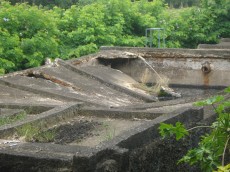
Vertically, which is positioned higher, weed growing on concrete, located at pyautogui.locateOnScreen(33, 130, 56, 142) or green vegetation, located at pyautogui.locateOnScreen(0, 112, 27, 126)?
green vegetation, located at pyautogui.locateOnScreen(0, 112, 27, 126)

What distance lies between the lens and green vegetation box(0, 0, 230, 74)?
42.8 ft

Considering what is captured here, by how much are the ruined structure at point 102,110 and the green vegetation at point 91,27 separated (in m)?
1.91

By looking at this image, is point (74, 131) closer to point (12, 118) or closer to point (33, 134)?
point (33, 134)

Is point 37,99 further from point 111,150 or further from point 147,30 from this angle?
point 147,30

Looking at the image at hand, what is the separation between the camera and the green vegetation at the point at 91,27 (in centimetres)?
1305

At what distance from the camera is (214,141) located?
3689 millimetres

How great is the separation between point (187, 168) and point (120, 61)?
22.2 ft

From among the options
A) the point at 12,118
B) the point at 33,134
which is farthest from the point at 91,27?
the point at 33,134

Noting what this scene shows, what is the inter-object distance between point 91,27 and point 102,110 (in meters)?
10.3

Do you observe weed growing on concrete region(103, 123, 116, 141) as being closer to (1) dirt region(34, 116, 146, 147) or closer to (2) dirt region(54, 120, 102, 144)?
(1) dirt region(34, 116, 146, 147)

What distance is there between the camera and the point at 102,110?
247 inches

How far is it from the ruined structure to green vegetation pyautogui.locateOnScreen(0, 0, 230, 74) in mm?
1906

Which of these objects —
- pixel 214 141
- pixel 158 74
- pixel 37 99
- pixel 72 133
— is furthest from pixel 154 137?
pixel 158 74

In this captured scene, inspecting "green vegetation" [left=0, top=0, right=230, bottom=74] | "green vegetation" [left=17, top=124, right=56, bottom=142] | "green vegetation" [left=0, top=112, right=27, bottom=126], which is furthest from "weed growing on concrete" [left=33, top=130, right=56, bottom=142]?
"green vegetation" [left=0, top=0, right=230, bottom=74]
